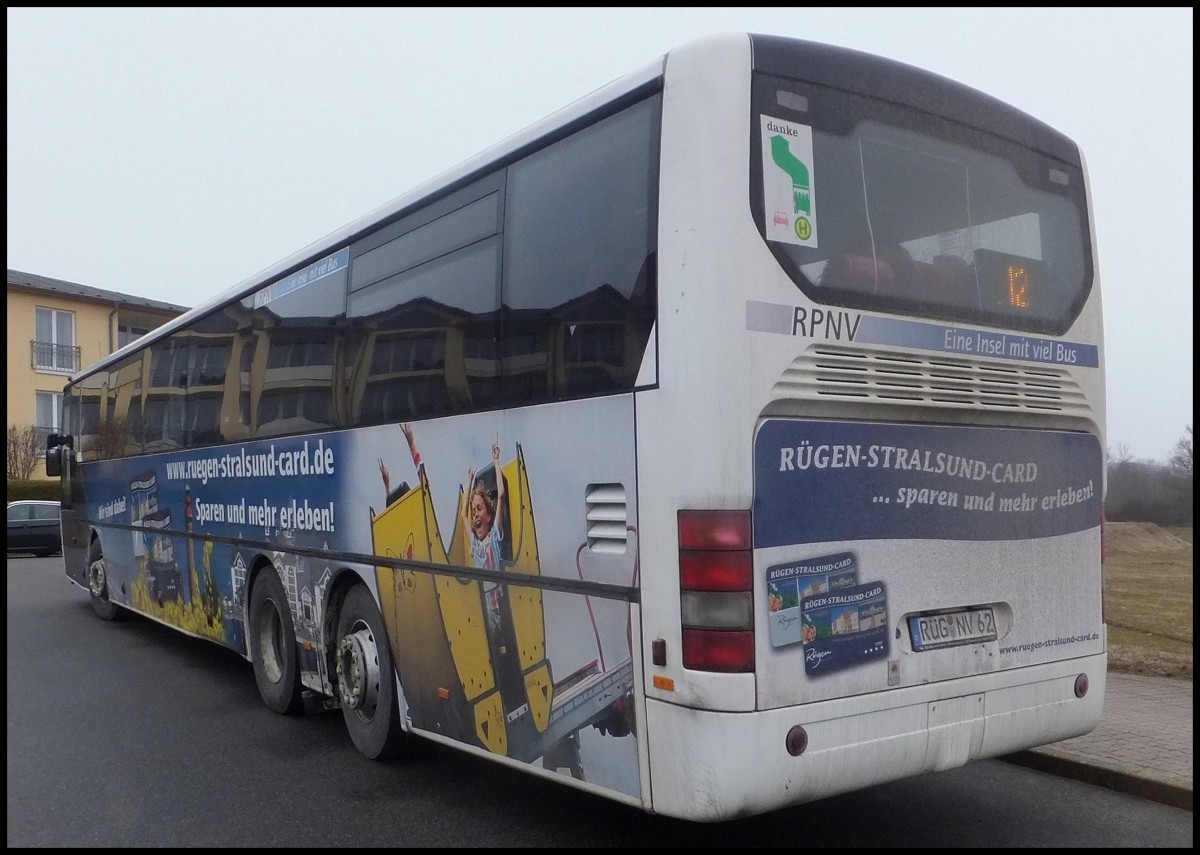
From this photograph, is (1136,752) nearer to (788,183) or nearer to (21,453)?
(788,183)

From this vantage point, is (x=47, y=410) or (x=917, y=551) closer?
(x=917, y=551)

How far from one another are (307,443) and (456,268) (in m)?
2.34

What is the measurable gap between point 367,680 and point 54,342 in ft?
155

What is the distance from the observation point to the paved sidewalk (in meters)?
5.84

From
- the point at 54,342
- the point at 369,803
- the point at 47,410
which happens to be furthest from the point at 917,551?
the point at 54,342

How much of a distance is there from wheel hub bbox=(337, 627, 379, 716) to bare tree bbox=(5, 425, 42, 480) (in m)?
38.9

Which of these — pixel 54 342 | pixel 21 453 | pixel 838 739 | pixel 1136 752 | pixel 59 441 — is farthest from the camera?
pixel 54 342

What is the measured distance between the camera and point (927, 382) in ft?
15.6

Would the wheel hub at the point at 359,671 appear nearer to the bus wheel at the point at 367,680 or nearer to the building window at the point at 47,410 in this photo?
the bus wheel at the point at 367,680

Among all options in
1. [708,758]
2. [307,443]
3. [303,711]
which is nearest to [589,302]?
[708,758]

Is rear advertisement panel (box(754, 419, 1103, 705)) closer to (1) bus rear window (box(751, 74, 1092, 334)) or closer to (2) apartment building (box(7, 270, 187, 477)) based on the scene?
(1) bus rear window (box(751, 74, 1092, 334))

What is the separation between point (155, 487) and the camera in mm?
11461

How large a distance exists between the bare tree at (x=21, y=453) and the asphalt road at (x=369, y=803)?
122 feet

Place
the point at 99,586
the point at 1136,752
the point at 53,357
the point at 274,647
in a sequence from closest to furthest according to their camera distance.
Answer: the point at 1136,752, the point at 274,647, the point at 99,586, the point at 53,357
